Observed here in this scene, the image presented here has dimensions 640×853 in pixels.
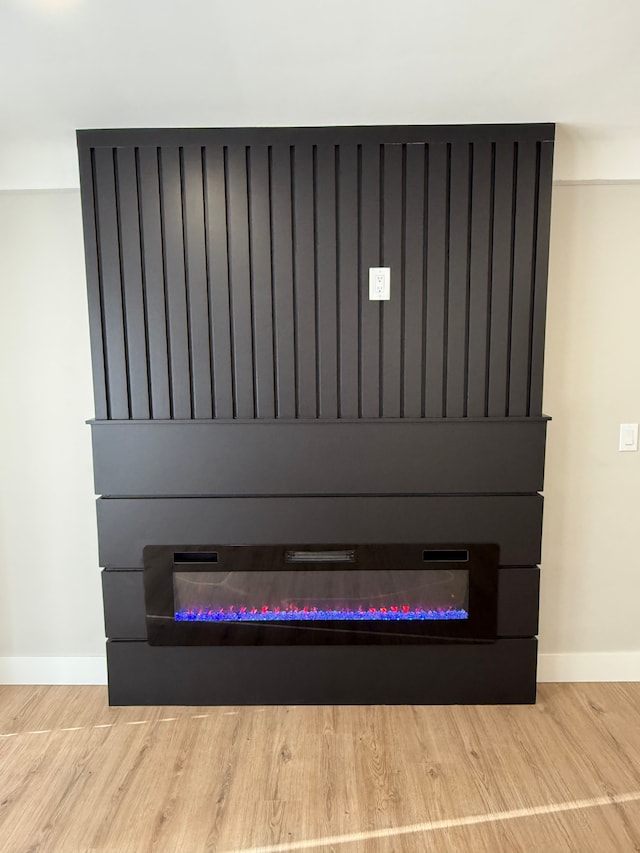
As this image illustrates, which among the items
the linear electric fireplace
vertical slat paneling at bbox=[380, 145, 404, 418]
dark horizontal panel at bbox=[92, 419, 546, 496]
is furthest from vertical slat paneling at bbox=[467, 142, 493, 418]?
the linear electric fireplace

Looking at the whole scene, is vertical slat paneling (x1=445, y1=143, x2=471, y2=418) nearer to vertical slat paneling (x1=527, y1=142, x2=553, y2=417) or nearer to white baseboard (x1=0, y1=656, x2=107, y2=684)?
vertical slat paneling (x1=527, y1=142, x2=553, y2=417)

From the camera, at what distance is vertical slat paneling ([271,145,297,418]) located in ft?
7.11

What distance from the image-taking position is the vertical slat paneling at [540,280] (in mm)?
2166

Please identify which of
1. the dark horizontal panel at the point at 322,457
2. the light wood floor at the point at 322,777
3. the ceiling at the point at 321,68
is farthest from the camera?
the dark horizontal panel at the point at 322,457

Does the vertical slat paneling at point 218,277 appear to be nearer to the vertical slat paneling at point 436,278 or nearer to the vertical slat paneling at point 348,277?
the vertical slat paneling at point 348,277

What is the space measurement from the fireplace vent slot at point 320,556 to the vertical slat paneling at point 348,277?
56cm

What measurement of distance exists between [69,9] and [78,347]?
1.35 meters

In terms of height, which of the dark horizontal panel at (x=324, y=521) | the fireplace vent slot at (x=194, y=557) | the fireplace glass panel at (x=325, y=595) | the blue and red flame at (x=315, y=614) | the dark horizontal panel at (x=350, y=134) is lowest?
the blue and red flame at (x=315, y=614)

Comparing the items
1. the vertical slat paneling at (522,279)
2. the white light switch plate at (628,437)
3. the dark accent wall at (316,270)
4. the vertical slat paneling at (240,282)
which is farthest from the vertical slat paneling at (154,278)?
the white light switch plate at (628,437)

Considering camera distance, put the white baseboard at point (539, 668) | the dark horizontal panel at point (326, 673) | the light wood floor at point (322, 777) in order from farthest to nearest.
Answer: the white baseboard at point (539, 668), the dark horizontal panel at point (326, 673), the light wood floor at point (322, 777)

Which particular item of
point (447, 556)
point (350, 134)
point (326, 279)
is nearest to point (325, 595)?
point (447, 556)

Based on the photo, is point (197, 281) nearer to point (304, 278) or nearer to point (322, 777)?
point (304, 278)

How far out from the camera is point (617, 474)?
2516 millimetres

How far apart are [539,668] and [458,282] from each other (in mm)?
1745
